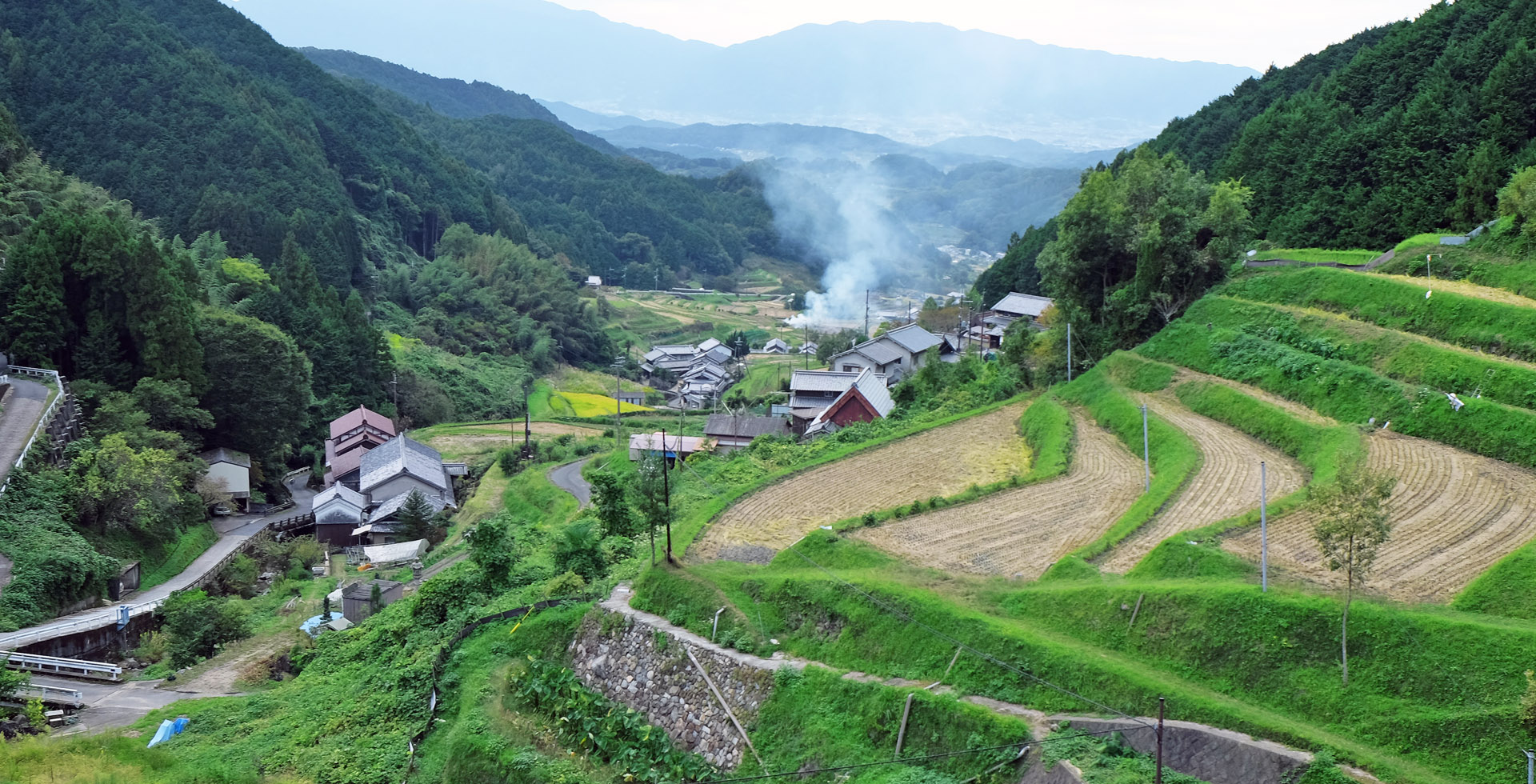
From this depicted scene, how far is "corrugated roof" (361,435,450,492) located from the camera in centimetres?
3969

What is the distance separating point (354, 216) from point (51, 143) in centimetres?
1853

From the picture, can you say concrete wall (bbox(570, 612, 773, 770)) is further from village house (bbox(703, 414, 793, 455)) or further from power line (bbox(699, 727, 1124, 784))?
village house (bbox(703, 414, 793, 455))

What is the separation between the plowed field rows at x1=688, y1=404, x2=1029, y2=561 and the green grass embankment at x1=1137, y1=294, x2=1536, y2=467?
465 centimetres

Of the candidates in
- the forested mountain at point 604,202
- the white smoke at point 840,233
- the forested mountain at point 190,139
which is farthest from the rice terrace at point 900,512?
the forested mountain at point 604,202

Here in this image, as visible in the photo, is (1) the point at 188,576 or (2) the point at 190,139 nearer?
(1) the point at 188,576

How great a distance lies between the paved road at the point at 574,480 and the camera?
118 feet

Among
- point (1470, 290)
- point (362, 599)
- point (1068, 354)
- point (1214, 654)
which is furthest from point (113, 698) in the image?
point (1470, 290)

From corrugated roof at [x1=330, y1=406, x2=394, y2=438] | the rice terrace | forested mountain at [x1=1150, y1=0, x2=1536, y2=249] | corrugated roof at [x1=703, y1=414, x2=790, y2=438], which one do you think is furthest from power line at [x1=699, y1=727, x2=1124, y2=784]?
corrugated roof at [x1=330, y1=406, x2=394, y2=438]

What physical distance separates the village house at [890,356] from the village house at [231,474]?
24081 mm

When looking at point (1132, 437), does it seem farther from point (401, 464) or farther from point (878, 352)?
point (878, 352)

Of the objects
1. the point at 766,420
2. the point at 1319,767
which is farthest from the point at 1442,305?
the point at 766,420

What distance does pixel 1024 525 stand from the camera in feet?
66.3

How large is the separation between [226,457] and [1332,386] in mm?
33408

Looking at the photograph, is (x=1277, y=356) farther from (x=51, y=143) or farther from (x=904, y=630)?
(x=51, y=143)
